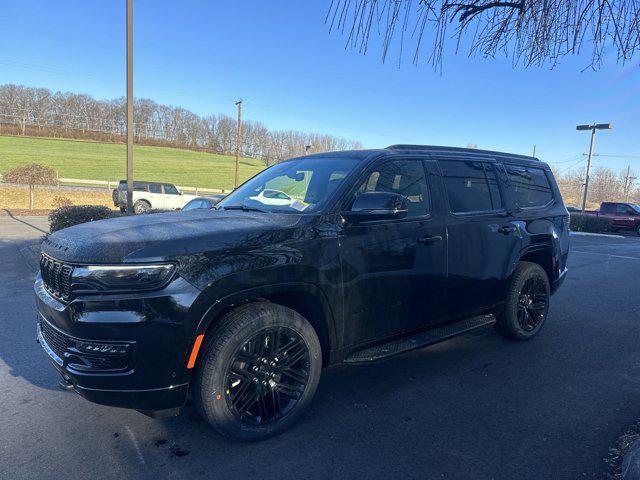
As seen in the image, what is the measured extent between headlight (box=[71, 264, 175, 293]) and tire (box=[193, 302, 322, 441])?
0.51 metres

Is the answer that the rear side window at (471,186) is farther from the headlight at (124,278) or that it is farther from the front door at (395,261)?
the headlight at (124,278)

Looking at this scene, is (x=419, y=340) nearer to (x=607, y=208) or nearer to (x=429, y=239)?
(x=429, y=239)

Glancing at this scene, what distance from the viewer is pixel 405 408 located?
11.4 ft

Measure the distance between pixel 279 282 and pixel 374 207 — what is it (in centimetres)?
89

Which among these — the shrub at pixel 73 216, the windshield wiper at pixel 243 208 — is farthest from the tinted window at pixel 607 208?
the windshield wiper at pixel 243 208

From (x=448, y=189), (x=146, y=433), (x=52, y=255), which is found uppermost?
(x=448, y=189)

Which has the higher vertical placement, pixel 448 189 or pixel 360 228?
pixel 448 189

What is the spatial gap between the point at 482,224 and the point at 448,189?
0.51m

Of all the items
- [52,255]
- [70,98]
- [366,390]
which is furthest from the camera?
[70,98]

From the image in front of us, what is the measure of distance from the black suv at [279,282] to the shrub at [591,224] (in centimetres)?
2545

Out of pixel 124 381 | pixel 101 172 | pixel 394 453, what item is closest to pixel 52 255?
pixel 124 381

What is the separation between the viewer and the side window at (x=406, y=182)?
144 inches

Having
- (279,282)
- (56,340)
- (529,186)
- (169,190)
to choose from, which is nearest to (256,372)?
(279,282)

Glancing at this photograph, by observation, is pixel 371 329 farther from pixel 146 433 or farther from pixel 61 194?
pixel 61 194
